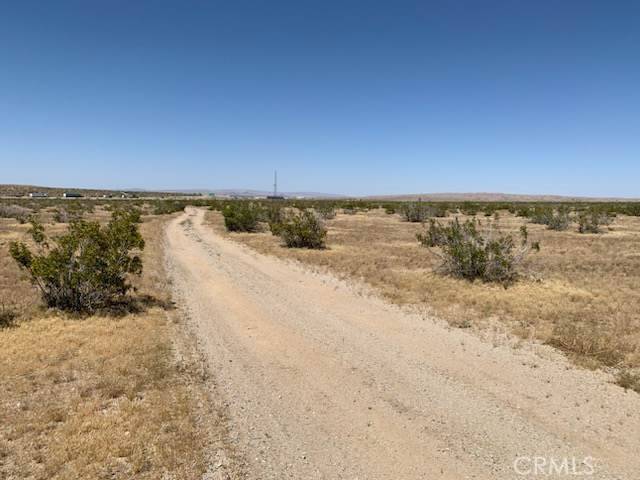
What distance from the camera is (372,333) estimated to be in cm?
904

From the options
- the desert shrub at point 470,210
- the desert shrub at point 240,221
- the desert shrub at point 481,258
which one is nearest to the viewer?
the desert shrub at point 481,258

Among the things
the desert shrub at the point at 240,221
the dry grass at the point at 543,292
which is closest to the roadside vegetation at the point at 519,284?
the dry grass at the point at 543,292

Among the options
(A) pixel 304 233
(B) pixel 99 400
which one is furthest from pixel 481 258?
(B) pixel 99 400

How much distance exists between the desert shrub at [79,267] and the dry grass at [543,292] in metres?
7.15

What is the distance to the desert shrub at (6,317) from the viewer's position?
29.1 ft

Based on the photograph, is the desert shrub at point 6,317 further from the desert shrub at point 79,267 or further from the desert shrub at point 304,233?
the desert shrub at point 304,233

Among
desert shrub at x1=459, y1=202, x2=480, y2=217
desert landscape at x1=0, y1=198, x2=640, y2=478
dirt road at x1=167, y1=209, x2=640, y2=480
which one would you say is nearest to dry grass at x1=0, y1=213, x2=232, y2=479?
desert landscape at x1=0, y1=198, x2=640, y2=478

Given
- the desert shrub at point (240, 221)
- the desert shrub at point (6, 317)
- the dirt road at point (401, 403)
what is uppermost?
the desert shrub at point (240, 221)

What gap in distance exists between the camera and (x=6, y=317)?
928cm

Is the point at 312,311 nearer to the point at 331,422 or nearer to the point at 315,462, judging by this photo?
the point at 331,422

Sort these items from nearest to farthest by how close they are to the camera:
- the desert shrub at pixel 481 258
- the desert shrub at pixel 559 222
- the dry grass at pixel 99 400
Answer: the dry grass at pixel 99 400 < the desert shrub at pixel 481 258 < the desert shrub at pixel 559 222

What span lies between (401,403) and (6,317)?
8.44 meters

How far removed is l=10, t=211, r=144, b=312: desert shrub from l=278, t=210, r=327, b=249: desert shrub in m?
12.1

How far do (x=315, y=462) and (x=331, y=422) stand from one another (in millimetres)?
821
